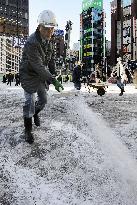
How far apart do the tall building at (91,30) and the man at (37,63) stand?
100 metres

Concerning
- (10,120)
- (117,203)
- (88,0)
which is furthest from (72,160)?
(88,0)

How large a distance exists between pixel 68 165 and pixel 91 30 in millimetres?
105466

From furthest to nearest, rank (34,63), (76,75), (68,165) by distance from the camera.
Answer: (76,75), (34,63), (68,165)

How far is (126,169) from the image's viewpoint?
4777 mm

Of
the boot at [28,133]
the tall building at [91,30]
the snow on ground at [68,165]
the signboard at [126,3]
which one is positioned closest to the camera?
the snow on ground at [68,165]

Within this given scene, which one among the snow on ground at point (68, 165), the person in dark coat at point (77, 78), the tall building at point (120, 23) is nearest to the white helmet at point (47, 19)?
the snow on ground at point (68, 165)

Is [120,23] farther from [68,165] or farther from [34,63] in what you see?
[68,165]

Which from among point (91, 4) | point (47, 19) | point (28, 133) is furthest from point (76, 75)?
point (91, 4)

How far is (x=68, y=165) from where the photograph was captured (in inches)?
187

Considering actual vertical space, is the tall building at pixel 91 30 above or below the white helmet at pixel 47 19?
above

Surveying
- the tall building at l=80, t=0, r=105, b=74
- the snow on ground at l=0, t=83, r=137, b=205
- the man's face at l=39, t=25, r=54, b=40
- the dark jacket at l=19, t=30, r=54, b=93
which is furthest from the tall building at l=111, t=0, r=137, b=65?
the man's face at l=39, t=25, r=54, b=40

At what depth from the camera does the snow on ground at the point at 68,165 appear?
13.2ft

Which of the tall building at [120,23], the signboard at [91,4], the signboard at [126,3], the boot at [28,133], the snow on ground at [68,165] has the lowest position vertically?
the snow on ground at [68,165]

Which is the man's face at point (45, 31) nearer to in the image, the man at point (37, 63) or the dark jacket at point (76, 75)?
the man at point (37, 63)
